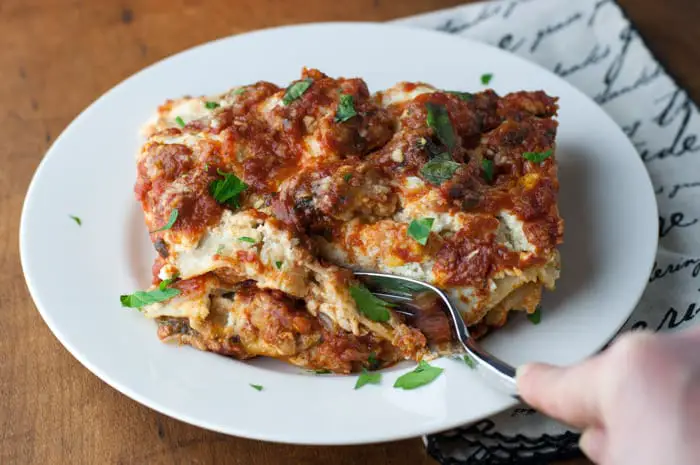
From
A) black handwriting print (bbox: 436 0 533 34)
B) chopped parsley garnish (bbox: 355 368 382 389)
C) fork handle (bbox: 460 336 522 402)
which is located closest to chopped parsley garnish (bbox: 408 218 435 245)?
fork handle (bbox: 460 336 522 402)

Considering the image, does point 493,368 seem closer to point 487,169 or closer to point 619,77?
point 487,169

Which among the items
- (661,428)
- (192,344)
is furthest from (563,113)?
(661,428)

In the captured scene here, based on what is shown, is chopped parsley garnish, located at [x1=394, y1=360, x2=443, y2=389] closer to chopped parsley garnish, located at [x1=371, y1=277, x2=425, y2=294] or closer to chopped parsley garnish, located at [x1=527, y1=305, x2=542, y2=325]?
chopped parsley garnish, located at [x1=371, y1=277, x2=425, y2=294]

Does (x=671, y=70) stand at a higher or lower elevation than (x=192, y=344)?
higher

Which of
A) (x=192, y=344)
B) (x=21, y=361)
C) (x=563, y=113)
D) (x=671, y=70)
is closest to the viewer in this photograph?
(x=192, y=344)

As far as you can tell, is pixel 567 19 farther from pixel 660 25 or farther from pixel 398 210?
pixel 398 210

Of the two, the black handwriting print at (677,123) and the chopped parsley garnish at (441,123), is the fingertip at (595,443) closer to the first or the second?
the chopped parsley garnish at (441,123)

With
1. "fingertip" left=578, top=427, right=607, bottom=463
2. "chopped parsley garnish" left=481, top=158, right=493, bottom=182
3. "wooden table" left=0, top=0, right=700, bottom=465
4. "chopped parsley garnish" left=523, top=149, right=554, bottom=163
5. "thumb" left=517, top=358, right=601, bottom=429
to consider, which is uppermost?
"thumb" left=517, top=358, right=601, bottom=429
